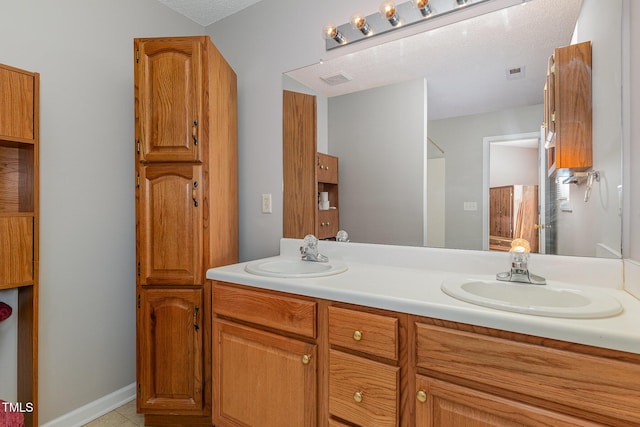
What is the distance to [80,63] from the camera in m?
1.72

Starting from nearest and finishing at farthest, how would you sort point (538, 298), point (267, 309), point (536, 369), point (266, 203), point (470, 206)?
point (536, 369)
point (538, 298)
point (267, 309)
point (470, 206)
point (266, 203)

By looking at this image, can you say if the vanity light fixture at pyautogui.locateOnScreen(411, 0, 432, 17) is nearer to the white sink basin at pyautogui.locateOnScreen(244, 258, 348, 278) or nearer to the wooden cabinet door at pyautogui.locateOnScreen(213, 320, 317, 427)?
the white sink basin at pyautogui.locateOnScreen(244, 258, 348, 278)

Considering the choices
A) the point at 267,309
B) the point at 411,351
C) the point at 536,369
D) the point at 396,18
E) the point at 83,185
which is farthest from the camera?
the point at 83,185

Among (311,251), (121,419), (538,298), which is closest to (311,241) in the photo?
(311,251)

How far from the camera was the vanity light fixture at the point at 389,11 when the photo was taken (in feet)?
4.87

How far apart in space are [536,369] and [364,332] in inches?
18.4

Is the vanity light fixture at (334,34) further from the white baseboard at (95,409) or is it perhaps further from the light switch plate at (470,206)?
the white baseboard at (95,409)

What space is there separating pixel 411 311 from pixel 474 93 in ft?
3.37

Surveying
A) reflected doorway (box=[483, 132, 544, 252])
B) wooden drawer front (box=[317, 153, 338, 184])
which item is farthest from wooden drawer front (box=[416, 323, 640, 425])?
wooden drawer front (box=[317, 153, 338, 184])

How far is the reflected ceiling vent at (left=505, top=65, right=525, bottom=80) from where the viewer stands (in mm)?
1295

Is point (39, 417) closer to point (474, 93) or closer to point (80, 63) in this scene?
point (80, 63)

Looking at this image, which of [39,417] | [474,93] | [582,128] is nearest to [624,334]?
[582,128]

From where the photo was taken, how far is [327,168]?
1.79m

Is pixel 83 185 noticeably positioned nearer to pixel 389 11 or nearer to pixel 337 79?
pixel 337 79
